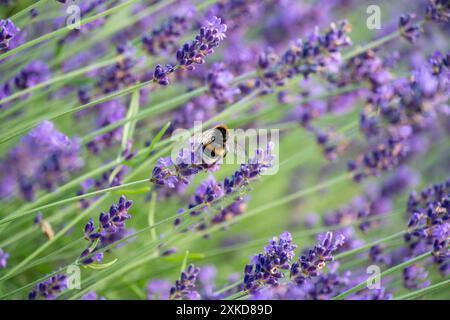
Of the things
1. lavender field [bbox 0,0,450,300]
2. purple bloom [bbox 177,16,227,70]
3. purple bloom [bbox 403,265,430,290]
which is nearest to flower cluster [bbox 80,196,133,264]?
lavender field [bbox 0,0,450,300]

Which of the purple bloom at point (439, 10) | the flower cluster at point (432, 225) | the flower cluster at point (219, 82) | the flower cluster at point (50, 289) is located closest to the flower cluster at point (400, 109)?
the purple bloom at point (439, 10)

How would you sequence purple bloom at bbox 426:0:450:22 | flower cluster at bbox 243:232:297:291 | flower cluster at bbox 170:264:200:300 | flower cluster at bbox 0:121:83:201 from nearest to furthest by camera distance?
flower cluster at bbox 243:232:297:291 < flower cluster at bbox 170:264:200:300 < flower cluster at bbox 0:121:83:201 < purple bloom at bbox 426:0:450:22

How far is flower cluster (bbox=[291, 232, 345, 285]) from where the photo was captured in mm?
1272

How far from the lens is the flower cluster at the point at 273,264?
1256mm

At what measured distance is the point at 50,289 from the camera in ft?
4.50

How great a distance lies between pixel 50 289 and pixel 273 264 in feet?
1.81

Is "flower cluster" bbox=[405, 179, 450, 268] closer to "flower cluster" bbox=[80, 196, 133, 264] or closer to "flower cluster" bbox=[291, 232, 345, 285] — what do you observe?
"flower cluster" bbox=[291, 232, 345, 285]

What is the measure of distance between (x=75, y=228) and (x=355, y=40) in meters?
1.78

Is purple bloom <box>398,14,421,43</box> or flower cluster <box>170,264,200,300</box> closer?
flower cluster <box>170,264,200,300</box>

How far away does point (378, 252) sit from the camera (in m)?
1.67

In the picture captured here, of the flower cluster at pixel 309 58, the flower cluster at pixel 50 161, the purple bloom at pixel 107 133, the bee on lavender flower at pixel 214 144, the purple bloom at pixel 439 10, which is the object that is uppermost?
the purple bloom at pixel 439 10

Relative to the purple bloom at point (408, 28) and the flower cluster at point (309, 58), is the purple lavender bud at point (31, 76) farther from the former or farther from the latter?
the purple bloom at point (408, 28)

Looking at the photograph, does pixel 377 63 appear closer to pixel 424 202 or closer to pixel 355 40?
pixel 424 202

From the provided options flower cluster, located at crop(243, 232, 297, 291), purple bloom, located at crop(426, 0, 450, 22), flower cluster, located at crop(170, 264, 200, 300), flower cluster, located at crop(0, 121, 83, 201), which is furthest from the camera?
purple bloom, located at crop(426, 0, 450, 22)
